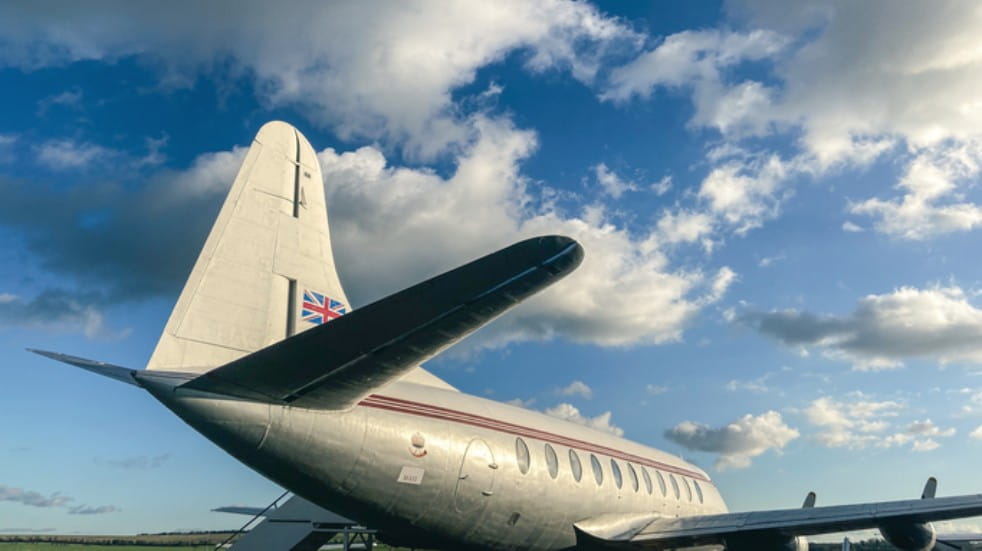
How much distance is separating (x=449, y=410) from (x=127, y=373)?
4.68m

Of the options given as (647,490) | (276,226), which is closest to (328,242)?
(276,226)

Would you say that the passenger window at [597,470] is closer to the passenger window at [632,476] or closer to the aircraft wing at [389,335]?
the passenger window at [632,476]

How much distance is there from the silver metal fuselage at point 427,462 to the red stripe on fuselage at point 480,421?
2cm

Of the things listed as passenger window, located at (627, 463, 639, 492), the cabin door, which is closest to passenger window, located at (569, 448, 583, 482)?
passenger window, located at (627, 463, 639, 492)

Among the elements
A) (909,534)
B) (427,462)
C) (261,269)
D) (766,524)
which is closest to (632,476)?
(766,524)

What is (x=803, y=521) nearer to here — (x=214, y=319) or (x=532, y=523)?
(x=532, y=523)

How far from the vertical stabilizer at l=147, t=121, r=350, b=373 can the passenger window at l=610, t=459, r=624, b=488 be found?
7114 millimetres

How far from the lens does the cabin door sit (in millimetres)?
10781

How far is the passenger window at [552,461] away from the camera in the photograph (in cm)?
1293

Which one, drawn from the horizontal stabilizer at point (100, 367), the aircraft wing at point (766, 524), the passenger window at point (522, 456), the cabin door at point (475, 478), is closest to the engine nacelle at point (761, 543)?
the aircraft wing at point (766, 524)

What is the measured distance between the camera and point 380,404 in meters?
9.83

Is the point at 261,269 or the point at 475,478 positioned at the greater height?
the point at 261,269

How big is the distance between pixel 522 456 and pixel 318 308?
14.2ft

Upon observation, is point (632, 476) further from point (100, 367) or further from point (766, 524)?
point (100, 367)
